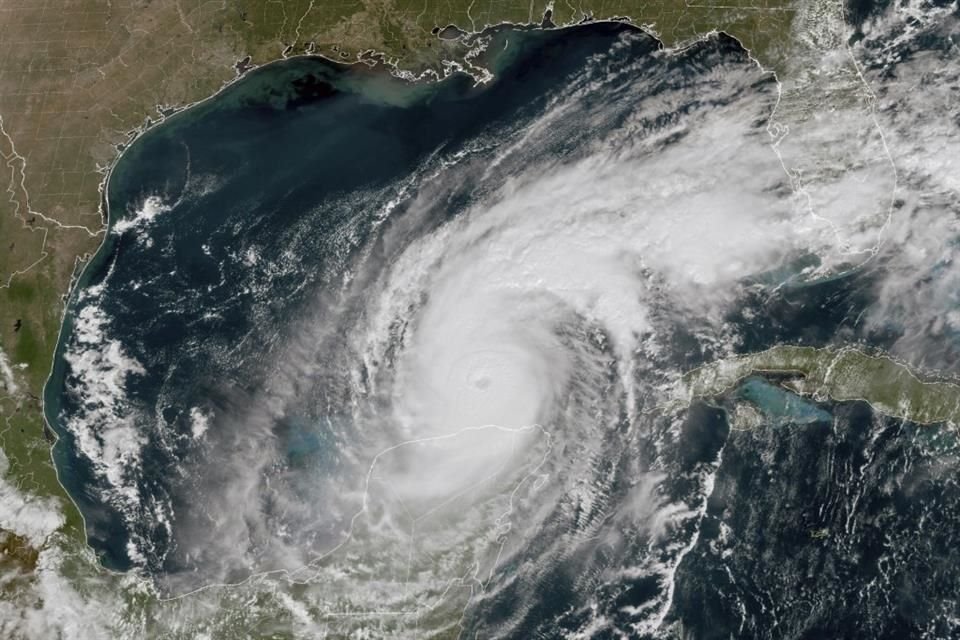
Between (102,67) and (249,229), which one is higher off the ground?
(102,67)

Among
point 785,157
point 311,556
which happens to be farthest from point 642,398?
point 311,556

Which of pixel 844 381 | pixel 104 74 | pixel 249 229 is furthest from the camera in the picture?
pixel 104 74

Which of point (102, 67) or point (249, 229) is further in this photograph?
point (102, 67)

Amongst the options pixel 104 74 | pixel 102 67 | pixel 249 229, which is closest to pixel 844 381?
pixel 249 229

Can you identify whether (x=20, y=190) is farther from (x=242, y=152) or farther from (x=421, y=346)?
(x=421, y=346)

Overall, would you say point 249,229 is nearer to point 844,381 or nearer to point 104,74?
point 104,74

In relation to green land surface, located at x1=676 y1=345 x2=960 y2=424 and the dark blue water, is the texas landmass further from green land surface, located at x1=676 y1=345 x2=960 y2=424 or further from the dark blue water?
green land surface, located at x1=676 y1=345 x2=960 y2=424

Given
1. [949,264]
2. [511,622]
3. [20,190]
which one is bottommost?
[511,622]

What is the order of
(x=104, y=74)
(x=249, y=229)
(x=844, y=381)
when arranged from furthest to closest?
(x=104, y=74) → (x=249, y=229) → (x=844, y=381)
